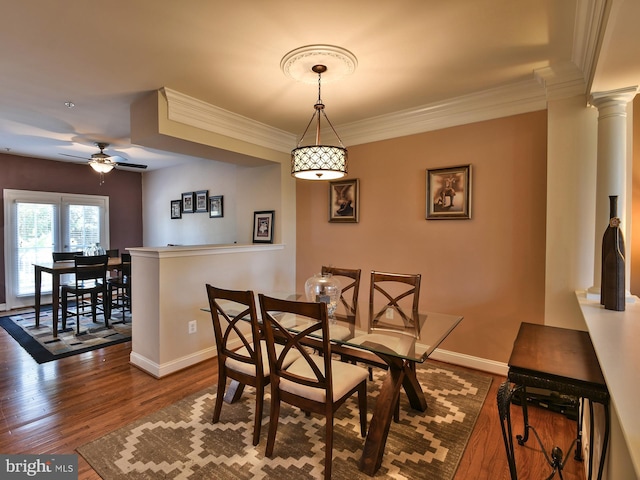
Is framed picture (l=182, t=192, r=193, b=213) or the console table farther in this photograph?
framed picture (l=182, t=192, r=193, b=213)

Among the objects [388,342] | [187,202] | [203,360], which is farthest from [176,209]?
[388,342]

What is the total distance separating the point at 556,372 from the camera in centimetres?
140

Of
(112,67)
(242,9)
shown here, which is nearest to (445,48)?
(242,9)

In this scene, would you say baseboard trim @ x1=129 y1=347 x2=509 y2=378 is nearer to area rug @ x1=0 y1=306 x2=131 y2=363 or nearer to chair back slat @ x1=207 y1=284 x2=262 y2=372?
area rug @ x1=0 y1=306 x2=131 y2=363

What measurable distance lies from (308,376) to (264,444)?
584mm

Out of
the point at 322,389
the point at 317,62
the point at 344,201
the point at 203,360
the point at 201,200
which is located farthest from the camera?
the point at 201,200

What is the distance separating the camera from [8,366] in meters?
3.14

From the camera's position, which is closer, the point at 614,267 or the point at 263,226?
the point at 614,267

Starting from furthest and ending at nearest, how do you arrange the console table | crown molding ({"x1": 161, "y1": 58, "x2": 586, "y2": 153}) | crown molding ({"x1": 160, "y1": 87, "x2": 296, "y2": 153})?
crown molding ({"x1": 160, "y1": 87, "x2": 296, "y2": 153})
crown molding ({"x1": 161, "y1": 58, "x2": 586, "y2": 153})
the console table

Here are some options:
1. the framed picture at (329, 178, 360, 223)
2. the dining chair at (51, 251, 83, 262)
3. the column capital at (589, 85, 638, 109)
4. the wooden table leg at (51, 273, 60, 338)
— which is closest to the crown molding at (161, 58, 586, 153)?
the column capital at (589, 85, 638, 109)

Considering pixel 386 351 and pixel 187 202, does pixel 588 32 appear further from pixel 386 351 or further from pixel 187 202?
pixel 187 202

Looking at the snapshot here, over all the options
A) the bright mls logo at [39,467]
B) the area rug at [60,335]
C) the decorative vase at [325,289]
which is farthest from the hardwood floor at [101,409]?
the decorative vase at [325,289]

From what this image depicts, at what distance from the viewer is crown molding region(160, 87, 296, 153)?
2.88m

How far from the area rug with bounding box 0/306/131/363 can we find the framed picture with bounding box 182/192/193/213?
2.06 metres
